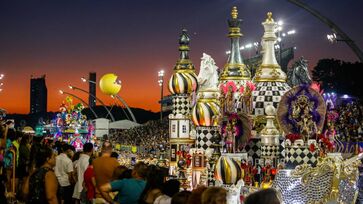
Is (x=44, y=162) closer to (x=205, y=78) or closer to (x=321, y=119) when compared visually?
(x=321, y=119)

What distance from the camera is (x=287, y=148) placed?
A: 17.4 metres

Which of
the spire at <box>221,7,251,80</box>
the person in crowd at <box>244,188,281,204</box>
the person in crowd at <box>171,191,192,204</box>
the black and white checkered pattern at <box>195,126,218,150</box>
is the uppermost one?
the spire at <box>221,7,251,80</box>

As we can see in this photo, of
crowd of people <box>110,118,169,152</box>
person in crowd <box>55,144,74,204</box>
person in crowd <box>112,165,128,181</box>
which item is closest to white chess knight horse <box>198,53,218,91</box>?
person in crowd <box>55,144,74,204</box>

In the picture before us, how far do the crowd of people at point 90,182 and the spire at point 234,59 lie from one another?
908cm

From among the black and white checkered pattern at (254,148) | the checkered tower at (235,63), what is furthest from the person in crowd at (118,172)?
the checkered tower at (235,63)

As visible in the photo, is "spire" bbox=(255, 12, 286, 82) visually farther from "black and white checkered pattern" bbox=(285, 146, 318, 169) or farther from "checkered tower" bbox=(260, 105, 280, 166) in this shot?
"black and white checkered pattern" bbox=(285, 146, 318, 169)

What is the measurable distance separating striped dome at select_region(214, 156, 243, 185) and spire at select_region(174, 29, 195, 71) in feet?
27.9

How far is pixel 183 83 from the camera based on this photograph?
84.8 ft

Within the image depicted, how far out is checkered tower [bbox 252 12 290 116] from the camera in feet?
73.7

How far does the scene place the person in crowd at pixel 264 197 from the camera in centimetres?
636

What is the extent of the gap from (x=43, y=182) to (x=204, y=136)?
41.5 feet

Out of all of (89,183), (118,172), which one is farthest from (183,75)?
(118,172)

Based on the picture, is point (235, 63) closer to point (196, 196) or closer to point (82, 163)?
point (82, 163)

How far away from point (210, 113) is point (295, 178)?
37.1ft
